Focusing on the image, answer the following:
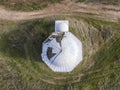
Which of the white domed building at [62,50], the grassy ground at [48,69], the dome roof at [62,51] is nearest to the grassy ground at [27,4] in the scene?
the grassy ground at [48,69]

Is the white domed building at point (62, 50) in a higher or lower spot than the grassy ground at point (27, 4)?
lower

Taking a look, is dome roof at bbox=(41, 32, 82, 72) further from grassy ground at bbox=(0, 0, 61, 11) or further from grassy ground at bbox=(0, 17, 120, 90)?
grassy ground at bbox=(0, 0, 61, 11)

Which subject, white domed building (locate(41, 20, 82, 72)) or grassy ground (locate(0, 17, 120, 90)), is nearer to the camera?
white domed building (locate(41, 20, 82, 72))

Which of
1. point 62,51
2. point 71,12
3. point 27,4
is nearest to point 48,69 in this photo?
point 62,51

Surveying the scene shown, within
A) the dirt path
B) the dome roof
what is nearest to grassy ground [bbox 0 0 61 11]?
the dirt path

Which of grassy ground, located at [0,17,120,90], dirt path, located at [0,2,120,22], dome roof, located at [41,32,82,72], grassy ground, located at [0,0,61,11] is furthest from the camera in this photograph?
grassy ground, located at [0,0,61,11]

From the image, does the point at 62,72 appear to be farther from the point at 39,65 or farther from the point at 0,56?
the point at 0,56

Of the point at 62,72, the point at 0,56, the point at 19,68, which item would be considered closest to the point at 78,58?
the point at 62,72

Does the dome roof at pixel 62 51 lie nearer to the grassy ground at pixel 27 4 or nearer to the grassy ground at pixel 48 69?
the grassy ground at pixel 48 69
